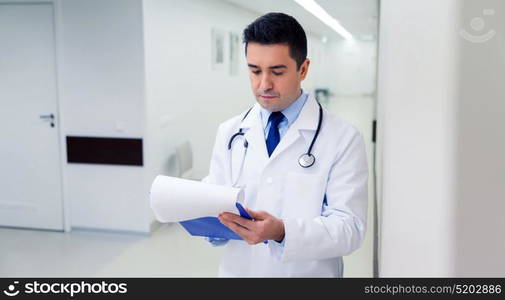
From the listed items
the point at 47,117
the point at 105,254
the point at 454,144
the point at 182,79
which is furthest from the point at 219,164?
the point at 47,117

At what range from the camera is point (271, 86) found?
855mm

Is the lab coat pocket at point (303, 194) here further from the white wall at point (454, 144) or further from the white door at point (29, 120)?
the white door at point (29, 120)

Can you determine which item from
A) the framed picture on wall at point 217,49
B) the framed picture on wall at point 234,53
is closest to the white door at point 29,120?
the framed picture on wall at point 217,49

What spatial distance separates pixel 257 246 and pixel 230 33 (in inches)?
73.5

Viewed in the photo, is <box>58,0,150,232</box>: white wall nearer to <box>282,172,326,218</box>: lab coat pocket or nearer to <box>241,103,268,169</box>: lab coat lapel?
<box>241,103,268,169</box>: lab coat lapel

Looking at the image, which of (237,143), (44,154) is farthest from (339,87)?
(237,143)

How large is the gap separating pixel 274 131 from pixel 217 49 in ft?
7.33

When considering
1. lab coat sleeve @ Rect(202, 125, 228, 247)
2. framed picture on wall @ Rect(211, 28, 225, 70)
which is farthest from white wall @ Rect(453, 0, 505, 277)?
framed picture on wall @ Rect(211, 28, 225, 70)

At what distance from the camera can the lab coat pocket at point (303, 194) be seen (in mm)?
888

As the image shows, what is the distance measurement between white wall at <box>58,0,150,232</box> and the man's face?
2.20m

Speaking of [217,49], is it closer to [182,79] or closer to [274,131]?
[182,79]

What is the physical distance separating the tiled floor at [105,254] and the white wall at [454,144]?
1932 millimetres

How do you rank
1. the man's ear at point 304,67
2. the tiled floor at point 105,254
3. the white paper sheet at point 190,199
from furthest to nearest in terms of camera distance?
the tiled floor at point 105,254
the man's ear at point 304,67
the white paper sheet at point 190,199

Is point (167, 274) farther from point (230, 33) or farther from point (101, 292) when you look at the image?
point (101, 292)
